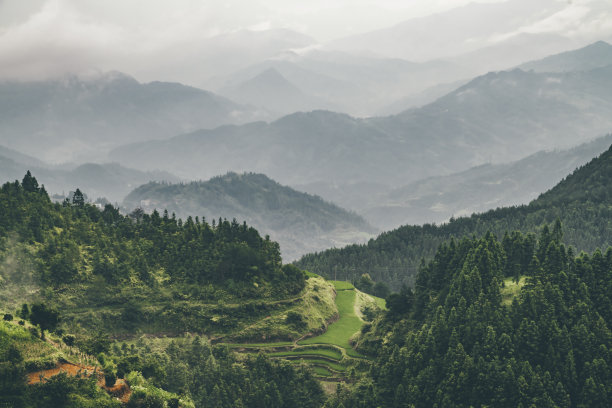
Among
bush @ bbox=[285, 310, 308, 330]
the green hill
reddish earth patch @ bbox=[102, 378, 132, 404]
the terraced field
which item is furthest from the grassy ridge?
reddish earth patch @ bbox=[102, 378, 132, 404]

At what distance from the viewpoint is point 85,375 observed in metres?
79.3

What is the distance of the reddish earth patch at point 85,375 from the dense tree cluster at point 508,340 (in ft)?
151

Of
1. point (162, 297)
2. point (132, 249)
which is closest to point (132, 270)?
point (132, 249)

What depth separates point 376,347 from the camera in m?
137

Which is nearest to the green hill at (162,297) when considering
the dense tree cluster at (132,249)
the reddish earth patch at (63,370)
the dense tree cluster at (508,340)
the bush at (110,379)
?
the dense tree cluster at (132,249)

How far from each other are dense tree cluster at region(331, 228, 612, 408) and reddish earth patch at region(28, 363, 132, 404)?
4616cm

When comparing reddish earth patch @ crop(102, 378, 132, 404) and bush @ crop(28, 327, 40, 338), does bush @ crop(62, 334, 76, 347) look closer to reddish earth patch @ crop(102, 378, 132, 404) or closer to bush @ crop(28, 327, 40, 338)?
bush @ crop(28, 327, 40, 338)

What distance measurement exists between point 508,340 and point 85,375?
2665 inches

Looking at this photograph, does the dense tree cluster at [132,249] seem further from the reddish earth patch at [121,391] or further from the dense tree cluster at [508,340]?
the reddish earth patch at [121,391]

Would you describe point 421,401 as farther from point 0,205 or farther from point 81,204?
point 81,204

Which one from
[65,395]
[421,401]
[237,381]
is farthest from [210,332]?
[65,395]

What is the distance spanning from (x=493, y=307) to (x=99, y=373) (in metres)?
69.3

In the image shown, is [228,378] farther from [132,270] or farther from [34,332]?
[132,270]

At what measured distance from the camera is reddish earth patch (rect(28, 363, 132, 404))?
7600 cm
